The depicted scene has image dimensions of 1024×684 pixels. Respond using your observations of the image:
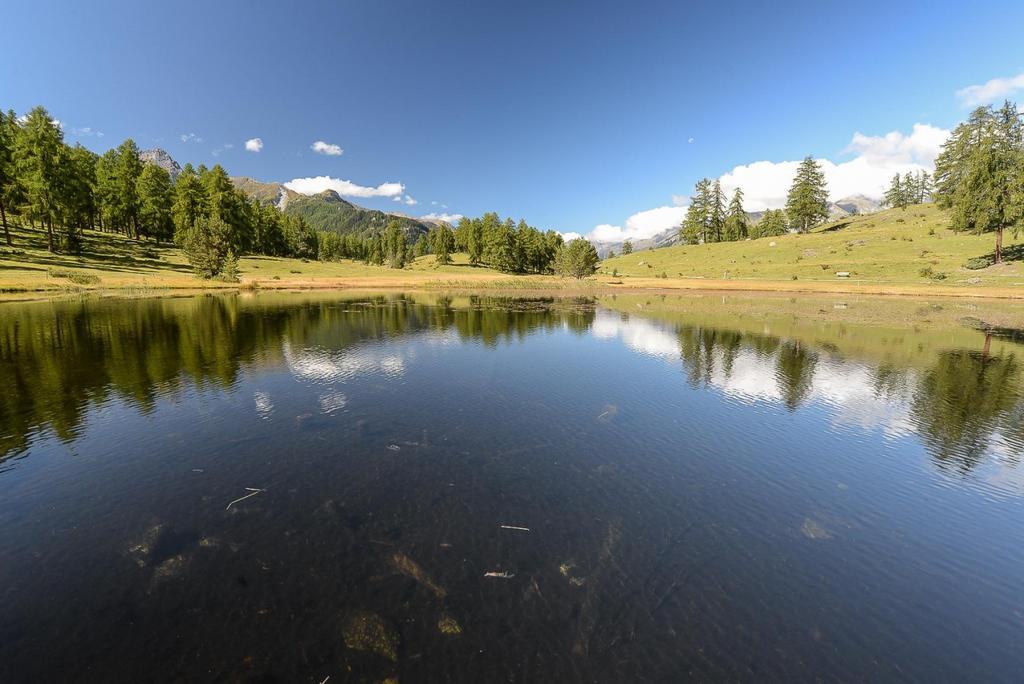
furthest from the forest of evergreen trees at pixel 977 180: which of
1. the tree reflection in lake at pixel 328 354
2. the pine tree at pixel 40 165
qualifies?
the pine tree at pixel 40 165

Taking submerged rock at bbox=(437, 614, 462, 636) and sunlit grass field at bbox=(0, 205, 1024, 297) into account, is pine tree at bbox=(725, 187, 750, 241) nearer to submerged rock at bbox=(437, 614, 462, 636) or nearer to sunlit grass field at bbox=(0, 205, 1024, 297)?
sunlit grass field at bbox=(0, 205, 1024, 297)

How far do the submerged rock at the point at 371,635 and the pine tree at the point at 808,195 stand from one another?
174 m

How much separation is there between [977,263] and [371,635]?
117 meters

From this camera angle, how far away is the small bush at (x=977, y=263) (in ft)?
249

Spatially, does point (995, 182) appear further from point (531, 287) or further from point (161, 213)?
point (161, 213)

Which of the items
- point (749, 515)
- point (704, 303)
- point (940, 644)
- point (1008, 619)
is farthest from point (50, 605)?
point (704, 303)

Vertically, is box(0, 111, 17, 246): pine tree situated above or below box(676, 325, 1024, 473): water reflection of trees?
above

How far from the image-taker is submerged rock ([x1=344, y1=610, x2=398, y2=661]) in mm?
8430

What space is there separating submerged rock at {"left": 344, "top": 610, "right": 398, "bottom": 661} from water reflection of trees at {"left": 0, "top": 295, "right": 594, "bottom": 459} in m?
18.8

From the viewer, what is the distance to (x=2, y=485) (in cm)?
1430

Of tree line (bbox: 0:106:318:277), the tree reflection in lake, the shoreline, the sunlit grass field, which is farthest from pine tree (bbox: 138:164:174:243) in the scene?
the tree reflection in lake

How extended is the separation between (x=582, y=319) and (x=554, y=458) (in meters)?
42.3

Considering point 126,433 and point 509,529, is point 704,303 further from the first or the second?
point 126,433

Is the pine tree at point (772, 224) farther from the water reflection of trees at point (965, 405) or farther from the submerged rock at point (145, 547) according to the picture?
the submerged rock at point (145, 547)
